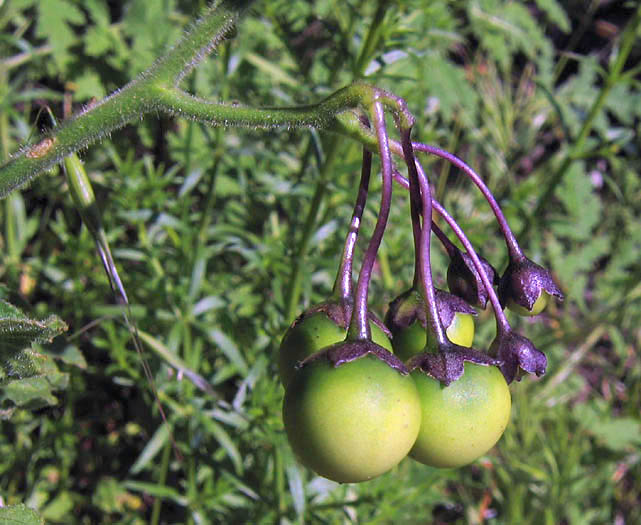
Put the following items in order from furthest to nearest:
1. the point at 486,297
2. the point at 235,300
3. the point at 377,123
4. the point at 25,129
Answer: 1. the point at 25,129
2. the point at 235,300
3. the point at 486,297
4. the point at 377,123

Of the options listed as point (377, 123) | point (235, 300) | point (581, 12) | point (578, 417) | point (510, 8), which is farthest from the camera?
point (581, 12)

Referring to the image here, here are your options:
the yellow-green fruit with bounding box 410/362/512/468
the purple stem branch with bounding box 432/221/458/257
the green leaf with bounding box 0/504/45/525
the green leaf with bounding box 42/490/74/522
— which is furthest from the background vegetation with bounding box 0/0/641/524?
the yellow-green fruit with bounding box 410/362/512/468

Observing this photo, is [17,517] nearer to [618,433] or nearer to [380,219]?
[380,219]

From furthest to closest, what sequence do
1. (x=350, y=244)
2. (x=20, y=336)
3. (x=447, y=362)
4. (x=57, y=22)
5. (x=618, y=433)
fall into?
(x=618, y=433) < (x=57, y=22) < (x=20, y=336) < (x=350, y=244) < (x=447, y=362)

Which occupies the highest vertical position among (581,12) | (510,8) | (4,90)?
(4,90)

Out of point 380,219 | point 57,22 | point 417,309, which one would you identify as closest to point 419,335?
point 417,309

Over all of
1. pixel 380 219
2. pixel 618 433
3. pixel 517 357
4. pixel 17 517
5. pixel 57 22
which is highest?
pixel 380 219

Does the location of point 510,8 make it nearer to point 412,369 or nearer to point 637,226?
point 637,226

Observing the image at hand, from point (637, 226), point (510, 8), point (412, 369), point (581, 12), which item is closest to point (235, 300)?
point (412, 369)

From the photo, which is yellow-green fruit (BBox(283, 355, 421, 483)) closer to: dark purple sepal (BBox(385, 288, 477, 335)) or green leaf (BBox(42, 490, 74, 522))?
dark purple sepal (BBox(385, 288, 477, 335))
